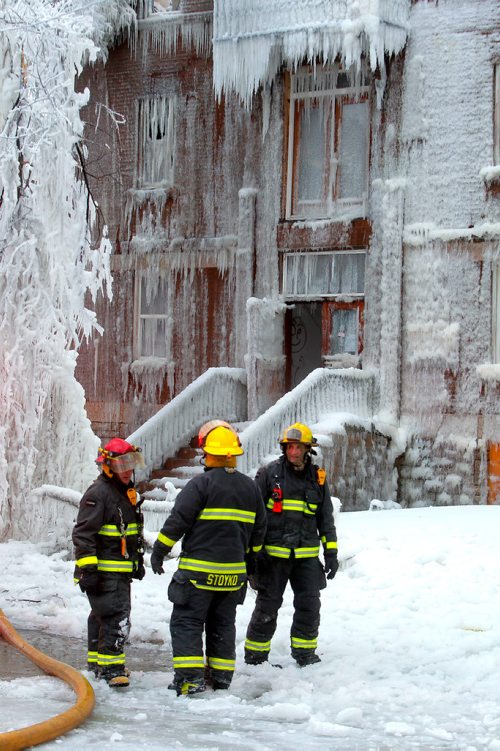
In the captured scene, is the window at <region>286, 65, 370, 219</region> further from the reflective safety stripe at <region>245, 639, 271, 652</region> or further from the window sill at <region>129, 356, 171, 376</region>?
the reflective safety stripe at <region>245, 639, 271, 652</region>

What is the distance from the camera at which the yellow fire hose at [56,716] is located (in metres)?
5.70

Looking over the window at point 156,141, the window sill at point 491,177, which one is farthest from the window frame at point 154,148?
the window sill at point 491,177

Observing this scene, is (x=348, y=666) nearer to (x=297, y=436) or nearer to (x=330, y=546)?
(x=330, y=546)

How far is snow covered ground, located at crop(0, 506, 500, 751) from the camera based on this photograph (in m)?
6.51

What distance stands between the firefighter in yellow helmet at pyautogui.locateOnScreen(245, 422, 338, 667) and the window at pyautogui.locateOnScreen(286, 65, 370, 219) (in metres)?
11.2

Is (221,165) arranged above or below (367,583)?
above

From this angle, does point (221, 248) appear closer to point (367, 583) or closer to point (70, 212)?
point (70, 212)

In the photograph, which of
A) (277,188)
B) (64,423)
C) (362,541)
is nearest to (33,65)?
(64,423)

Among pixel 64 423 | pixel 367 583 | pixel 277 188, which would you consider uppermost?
pixel 277 188

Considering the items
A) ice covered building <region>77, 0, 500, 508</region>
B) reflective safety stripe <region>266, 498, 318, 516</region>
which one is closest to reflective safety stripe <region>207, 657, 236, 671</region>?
reflective safety stripe <region>266, 498, 318, 516</region>

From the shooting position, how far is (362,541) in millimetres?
12547

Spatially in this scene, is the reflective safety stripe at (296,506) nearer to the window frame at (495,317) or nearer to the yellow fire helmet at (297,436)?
the yellow fire helmet at (297,436)

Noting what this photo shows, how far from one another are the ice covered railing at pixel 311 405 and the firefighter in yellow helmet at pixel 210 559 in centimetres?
753

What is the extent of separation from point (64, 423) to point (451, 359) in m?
7.55
